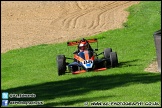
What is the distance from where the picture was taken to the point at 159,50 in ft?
61.9

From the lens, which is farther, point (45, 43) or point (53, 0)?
point (53, 0)

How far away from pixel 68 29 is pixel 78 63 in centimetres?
1989

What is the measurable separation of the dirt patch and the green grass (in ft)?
11.8

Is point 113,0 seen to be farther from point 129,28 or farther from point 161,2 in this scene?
point 129,28

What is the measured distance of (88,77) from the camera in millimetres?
20312

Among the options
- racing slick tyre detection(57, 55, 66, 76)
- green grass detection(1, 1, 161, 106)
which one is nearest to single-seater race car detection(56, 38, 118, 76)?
racing slick tyre detection(57, 55, 66, 76)

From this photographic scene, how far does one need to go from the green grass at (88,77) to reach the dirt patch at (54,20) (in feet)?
11.8

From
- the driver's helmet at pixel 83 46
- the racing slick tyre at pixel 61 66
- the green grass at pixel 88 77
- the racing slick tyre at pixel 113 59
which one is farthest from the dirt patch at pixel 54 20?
the racing slick tyre at pixel 113 59

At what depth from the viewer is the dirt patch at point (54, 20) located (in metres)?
38.4

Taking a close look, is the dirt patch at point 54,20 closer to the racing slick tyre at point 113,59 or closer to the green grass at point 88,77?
the green grass at point 88,77

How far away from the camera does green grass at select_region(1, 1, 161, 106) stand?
16148 mm

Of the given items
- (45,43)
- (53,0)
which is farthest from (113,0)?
(45,43)

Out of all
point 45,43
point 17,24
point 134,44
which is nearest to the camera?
point 134,44

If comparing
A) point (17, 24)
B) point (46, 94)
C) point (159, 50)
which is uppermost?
point (17, 24)
